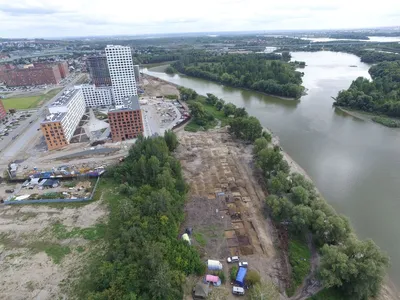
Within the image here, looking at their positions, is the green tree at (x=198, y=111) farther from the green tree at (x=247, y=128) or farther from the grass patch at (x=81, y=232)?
the grass patch at (x=81, y=232)

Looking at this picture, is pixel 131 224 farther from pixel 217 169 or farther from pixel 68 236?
pixel 217 169

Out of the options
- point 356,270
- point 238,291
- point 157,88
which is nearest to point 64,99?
point 157,88

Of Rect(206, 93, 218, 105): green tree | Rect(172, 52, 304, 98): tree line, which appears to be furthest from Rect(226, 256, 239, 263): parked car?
Rect(172, 52, 304, 98): tree line

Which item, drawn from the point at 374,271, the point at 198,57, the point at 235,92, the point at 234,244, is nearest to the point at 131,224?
the point at 234,244

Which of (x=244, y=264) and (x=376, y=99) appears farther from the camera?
(x=376, y=99)

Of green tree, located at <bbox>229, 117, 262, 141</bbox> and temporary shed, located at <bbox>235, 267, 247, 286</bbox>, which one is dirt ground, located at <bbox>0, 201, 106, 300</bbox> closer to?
temporary shed, located at <bbox>235, 267, 247, 286</bbox>

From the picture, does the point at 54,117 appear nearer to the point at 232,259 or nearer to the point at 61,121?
the point at 61,121
